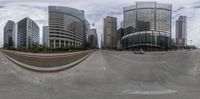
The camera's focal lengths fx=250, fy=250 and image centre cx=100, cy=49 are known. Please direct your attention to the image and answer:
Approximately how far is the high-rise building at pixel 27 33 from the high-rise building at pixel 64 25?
2.13ft

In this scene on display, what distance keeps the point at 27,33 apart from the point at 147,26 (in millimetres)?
11062

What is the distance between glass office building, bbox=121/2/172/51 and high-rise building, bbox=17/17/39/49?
5.95 meters

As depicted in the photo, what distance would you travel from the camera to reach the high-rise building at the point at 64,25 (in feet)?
31.9

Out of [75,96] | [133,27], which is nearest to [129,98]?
[75,96]

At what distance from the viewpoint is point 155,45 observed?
21.7m

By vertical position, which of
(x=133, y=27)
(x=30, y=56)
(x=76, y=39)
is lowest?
(x=30, y=56)

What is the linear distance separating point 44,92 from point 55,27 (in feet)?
12.8

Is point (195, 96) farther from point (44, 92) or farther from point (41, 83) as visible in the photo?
point (41, 83)

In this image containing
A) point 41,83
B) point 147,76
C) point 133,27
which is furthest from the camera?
point 133,27

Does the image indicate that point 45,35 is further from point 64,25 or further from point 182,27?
point 182,27

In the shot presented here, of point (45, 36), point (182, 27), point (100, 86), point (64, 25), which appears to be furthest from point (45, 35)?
point (182, 27)

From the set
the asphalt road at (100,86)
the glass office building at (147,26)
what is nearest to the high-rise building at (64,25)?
the asphalt road at (100,86)

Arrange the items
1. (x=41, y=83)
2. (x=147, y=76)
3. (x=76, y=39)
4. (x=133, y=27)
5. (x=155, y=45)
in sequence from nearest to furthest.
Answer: (x=41, y=83)
(x=147, y=76)
(x=76, y=39)
(x=133, y=27)
(x=155, y=45)

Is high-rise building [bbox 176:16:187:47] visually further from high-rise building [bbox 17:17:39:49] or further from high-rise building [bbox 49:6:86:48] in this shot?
high-rise building [bbox 17:17:39:49]
